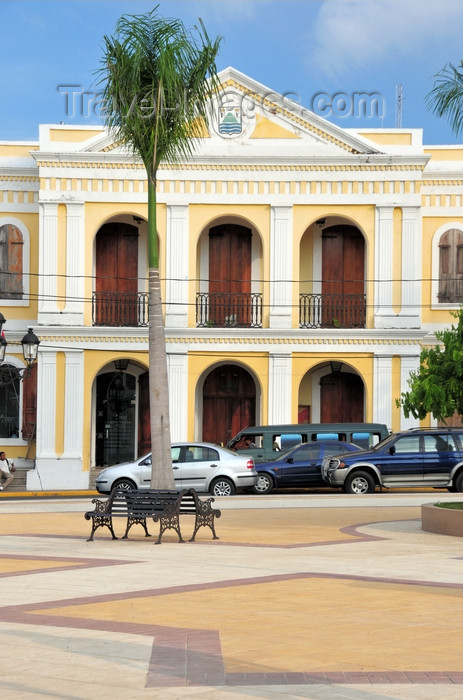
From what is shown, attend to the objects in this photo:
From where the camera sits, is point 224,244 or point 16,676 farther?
point 224,244

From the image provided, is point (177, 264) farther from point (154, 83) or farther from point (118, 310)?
point (154, 83)

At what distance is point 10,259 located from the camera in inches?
1439

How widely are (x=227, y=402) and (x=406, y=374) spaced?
5.83 meters

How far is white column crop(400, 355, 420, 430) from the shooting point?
114 ft

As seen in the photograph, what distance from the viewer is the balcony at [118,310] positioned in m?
35.5

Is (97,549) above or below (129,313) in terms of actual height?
below

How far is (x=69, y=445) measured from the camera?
34.6 meters

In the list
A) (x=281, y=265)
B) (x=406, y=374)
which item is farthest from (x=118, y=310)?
(x=406, y=374)

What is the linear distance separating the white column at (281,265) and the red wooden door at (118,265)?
13.5 feet

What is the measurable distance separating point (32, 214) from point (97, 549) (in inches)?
857

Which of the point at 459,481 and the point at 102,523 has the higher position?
the point at 102,523

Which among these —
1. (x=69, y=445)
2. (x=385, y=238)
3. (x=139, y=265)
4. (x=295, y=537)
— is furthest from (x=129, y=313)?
(x=295, y=537)

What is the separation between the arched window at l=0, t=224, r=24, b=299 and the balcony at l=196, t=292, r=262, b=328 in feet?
18.1

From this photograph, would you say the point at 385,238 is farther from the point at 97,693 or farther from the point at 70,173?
the point at 97,693
